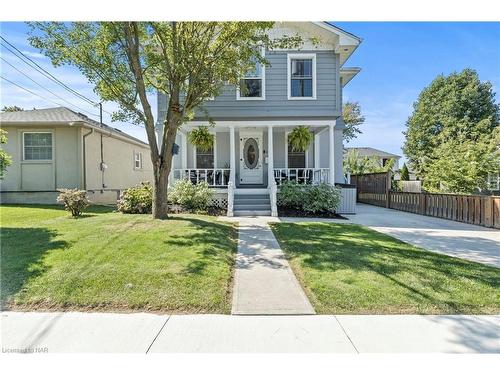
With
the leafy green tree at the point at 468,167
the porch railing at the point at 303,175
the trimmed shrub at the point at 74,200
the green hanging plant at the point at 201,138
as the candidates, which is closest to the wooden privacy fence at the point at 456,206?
the leafy green tree at the point at 468,167

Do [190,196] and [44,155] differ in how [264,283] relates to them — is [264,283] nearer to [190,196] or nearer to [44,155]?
[190,196]

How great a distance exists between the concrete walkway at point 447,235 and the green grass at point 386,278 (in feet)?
2.17

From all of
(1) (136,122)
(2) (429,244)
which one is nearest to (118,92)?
(1) (136,122)

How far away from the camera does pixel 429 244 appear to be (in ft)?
22.7

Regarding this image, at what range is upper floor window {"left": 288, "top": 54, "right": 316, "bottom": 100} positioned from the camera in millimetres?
12945

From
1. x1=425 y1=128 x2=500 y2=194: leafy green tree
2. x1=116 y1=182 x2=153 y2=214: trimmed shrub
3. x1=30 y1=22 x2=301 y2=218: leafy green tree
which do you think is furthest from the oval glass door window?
x1=425 y1=128 x2=500 y2=194: leafy green tree

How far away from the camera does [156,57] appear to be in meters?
8.48

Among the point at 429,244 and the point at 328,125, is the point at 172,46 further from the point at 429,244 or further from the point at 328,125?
the point at 429,244

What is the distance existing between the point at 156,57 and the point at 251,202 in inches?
231

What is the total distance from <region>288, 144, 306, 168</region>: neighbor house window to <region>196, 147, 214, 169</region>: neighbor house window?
11.9ft

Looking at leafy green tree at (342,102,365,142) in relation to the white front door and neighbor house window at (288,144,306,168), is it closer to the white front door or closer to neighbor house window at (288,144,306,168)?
neighbor house window at (288,144,306,168)

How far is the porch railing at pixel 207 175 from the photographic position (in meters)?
12.7

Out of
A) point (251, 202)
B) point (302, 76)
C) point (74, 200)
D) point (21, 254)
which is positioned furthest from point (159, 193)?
point (302, 76)
